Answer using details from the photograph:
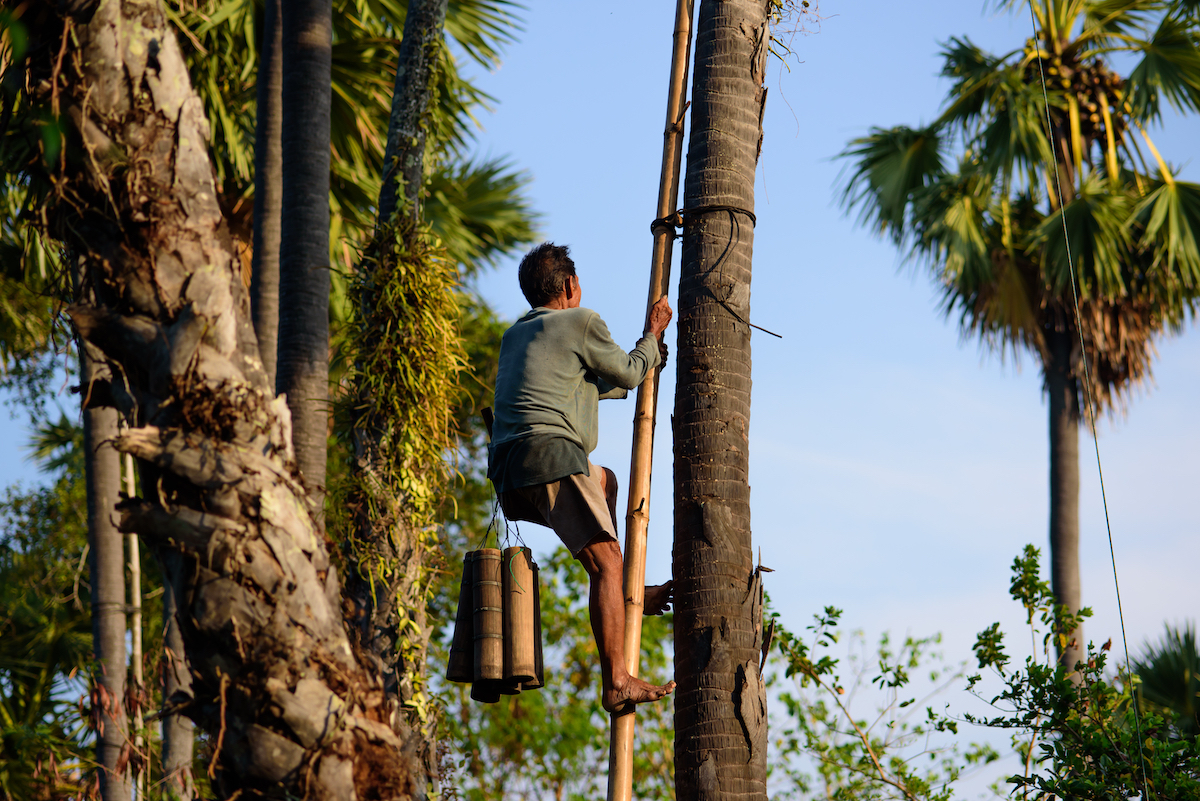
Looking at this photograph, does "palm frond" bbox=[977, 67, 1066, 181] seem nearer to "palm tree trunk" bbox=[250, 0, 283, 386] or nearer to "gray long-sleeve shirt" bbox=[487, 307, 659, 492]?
"palm tree trunk" bbox=[250, 0, 283, 386]

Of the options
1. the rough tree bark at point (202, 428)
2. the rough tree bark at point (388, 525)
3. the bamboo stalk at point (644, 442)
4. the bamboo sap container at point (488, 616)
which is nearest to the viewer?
the rough tree bark at point (202, 428)

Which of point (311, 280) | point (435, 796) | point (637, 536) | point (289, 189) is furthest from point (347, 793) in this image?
point (289, 189)

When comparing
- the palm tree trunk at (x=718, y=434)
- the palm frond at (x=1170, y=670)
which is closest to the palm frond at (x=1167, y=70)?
the palm frond at (x=1170, y=670)

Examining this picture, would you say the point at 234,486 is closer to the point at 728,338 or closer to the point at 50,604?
the point at 728,338

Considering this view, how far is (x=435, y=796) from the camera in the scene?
675 centimetres

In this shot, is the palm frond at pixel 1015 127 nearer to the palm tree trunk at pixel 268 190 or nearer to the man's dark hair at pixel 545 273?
the palm tree trunk at pixel 268 190

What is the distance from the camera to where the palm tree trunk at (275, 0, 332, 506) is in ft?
23.8

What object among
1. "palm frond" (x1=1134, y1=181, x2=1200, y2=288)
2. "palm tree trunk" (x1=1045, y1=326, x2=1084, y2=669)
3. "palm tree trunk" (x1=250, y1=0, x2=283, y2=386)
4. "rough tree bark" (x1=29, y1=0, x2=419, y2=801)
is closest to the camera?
"rough tree bark" (x1=29, y1=0, x2=419, y2=801)

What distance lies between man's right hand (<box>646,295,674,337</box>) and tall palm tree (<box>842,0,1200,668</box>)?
9601mm

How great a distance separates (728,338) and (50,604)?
13038 mm

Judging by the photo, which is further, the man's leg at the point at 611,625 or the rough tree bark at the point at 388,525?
the rough tree bark at the point at 388,525

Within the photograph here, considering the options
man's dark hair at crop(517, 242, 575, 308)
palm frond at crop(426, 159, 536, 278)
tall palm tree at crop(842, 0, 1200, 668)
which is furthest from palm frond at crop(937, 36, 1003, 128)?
man's dark hair at crop(517, 242, 575, 308)

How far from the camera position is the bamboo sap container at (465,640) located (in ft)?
14.7

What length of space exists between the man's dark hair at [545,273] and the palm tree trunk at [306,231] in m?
2.54
